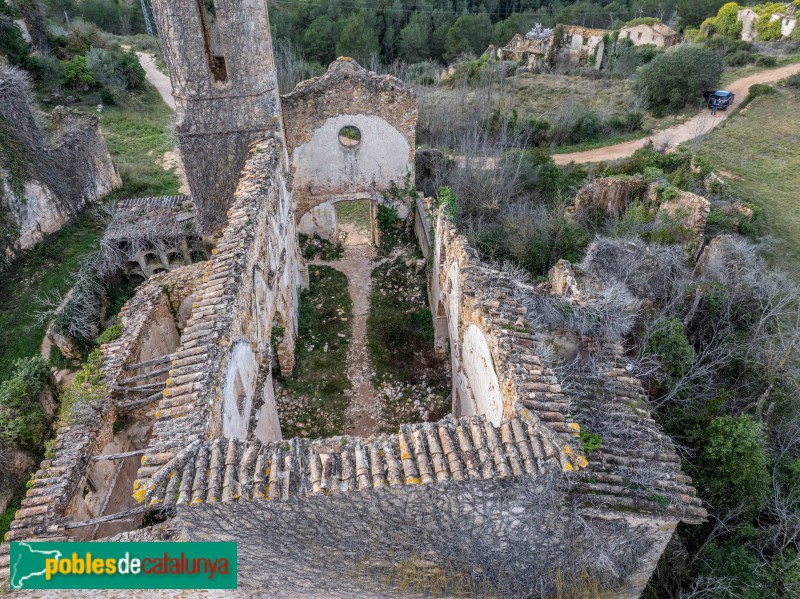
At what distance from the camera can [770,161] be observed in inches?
882

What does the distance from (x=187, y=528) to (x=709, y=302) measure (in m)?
11.7

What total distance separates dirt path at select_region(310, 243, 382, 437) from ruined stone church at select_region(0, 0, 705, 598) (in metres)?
1.71

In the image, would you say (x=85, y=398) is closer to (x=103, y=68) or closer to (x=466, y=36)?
(x=103, y=68)

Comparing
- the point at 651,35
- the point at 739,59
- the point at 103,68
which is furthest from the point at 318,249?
the point at 651,35

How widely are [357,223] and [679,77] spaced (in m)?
20.8

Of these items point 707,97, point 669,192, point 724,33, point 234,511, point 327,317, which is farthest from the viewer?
point 724,33

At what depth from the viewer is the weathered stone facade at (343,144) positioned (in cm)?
1391

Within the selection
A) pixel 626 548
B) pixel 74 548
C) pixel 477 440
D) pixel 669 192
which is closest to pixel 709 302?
pixel 669 192

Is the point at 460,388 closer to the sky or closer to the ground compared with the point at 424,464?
closer to the ground

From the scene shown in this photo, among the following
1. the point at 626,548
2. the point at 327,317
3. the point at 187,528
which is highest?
the point at 187,528

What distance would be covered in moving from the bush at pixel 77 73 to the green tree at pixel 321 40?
13195 millimetres

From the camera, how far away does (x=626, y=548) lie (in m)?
5.95

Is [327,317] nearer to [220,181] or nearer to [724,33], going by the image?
[220,181]

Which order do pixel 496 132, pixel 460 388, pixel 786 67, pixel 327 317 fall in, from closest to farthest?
pixel 460 388, pixel 327 317, pixel 496 132, pixel 786 67
